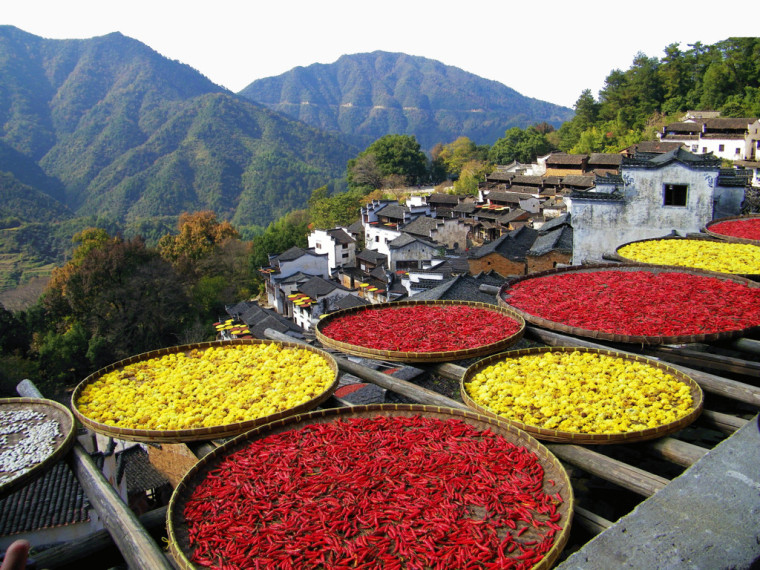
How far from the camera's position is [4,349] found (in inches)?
927

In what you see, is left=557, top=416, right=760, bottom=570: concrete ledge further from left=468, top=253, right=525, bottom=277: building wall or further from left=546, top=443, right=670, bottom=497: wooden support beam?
left=468, top=253, right=525, bottom=277: building wall

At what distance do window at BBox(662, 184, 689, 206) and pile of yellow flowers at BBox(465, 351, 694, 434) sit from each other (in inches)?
365

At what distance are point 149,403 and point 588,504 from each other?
112 inches

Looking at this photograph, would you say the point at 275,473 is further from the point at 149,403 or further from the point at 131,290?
the point at 131,290

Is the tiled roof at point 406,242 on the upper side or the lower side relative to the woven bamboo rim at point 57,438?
lower

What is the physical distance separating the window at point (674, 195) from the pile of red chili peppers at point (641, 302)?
692 cm

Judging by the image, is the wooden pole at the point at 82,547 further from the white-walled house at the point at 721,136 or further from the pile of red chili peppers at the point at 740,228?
the white-walled house at the point at 721,136

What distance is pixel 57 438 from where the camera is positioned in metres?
3.20

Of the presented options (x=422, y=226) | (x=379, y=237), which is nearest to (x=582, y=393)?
(x=422, y=226)

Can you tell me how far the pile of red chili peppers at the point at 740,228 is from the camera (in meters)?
7.04

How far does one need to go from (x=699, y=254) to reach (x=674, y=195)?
20.0 feet

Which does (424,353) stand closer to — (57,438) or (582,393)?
(582,393)

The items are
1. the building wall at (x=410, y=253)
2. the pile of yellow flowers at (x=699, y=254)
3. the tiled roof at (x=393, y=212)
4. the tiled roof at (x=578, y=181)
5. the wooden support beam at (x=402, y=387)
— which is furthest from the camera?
the tiled roof at (x=393, y=212)

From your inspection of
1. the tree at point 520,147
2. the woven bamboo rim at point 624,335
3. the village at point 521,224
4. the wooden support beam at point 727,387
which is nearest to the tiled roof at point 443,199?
the village at point 521,224
